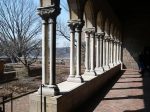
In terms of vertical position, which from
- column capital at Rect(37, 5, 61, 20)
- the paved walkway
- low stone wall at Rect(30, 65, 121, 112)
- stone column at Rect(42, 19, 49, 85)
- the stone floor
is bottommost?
the paved walkway

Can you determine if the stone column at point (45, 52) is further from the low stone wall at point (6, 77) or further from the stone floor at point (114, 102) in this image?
the low stone wall at point (6, 77)

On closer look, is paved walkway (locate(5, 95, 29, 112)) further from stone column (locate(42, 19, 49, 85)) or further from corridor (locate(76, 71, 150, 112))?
stone column (locate(42, 19, 49, 85))

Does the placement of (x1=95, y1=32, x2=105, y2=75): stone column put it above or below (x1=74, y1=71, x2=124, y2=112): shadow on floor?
above

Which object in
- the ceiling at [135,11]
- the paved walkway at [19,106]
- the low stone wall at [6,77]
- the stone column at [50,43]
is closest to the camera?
the stone column at [50,43]

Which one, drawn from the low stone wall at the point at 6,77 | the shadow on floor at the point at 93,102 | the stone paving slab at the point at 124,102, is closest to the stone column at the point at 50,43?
the shadow on floor at the point at 93,102

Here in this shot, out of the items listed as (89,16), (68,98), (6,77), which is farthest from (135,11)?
(68,98)

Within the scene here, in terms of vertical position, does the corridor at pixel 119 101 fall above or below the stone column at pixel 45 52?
below

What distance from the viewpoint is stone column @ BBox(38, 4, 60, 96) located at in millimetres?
6137

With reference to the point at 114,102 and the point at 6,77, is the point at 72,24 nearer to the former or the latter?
the point at 114,102

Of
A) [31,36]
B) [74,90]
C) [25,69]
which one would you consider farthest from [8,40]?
[74,90]

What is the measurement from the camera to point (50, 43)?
6.21 metres

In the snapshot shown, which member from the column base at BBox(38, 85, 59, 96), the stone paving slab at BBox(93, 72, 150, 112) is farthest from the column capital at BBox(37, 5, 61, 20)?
the stone paving slab at BBox(93, 72, 150, 112)

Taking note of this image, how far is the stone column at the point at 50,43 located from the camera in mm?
6137

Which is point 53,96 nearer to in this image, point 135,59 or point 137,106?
point 137,106
